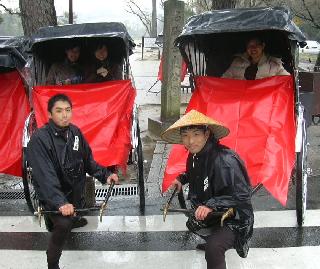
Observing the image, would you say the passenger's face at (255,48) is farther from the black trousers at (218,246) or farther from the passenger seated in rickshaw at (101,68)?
the black trousers at (218,246)

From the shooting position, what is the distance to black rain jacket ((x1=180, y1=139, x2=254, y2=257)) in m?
2.73

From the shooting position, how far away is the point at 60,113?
125 inches

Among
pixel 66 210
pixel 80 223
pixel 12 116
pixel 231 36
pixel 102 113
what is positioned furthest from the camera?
pixel 231 36

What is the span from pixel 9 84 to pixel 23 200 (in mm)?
1283

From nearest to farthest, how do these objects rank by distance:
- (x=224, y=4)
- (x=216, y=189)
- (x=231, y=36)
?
1. (x=216, y=189)
2. (x=231, y=36)
3. (x=224, y=4)

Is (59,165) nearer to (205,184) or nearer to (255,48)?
(205,184)

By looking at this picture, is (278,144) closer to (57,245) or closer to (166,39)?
(57,245)

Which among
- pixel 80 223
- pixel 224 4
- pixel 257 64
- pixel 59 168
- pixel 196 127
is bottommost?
pixel 80 223

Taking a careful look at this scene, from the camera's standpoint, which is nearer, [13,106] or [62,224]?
[62,224]

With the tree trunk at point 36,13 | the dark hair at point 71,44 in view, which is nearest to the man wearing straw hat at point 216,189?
the dark hair at point 71,44

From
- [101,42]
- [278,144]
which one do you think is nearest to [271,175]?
[278,144]

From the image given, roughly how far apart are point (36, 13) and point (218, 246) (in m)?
4.35

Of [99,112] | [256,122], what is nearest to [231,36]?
[256,122]

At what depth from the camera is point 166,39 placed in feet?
22.8
